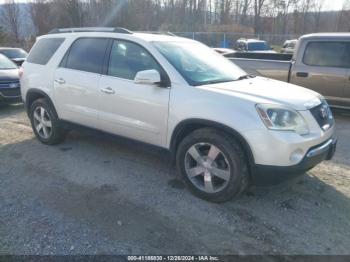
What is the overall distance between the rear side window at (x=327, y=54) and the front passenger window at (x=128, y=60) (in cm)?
444

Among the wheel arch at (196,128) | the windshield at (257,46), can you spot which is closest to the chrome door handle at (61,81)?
the wheel arch at (196,128)

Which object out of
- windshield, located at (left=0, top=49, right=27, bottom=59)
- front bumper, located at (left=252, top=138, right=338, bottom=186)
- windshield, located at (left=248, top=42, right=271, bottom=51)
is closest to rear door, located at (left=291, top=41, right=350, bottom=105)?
front bumper, located at (left=252, top=138, right=338, bottom=186)

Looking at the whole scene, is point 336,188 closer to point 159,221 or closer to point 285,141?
point 285,141

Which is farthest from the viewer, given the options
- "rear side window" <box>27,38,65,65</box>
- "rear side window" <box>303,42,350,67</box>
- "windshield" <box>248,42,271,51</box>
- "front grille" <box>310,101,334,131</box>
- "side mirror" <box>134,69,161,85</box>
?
"windshield" <box>248,42,271,51</box>

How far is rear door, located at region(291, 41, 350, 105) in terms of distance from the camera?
6.72 metres

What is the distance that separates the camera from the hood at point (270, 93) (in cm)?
336

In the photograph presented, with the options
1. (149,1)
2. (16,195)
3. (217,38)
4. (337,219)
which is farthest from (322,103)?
(149,1)

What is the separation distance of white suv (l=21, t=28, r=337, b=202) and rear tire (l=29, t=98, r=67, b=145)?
213 millimetres

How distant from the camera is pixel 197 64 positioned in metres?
4.12

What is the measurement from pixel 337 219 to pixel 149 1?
42259 millimetres

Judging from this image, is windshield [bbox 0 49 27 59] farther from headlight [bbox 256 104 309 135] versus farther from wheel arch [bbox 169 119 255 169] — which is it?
headlight [bbox 256 104 309 135]

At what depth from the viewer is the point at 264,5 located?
52.1 m

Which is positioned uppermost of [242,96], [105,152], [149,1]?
[149,1]

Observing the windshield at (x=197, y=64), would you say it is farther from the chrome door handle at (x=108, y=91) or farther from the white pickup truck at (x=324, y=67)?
the white pickup truck at (x=324, y=67)
